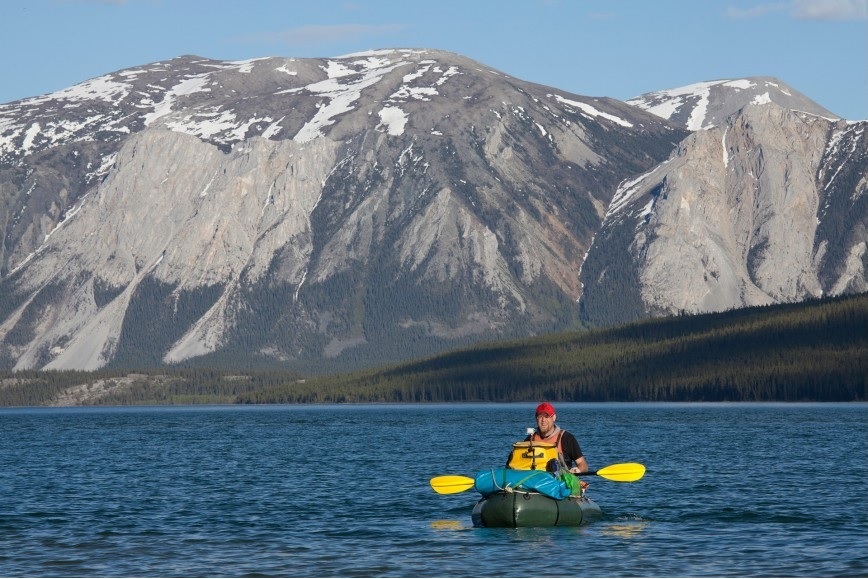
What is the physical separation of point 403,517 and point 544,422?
14913 mm

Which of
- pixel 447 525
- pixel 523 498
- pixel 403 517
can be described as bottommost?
pixel 447 525

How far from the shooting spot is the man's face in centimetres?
6531

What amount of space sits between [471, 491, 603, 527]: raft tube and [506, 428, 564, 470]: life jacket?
1.27m

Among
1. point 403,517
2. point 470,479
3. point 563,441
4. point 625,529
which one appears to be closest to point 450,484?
point 470,479

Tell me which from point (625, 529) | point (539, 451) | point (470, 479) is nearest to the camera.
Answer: point (539, 451)

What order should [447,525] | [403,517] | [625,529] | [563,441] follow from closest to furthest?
[563,441] → [625,529] → [447,525] → [403,517]

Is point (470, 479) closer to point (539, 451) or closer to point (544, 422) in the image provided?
point (539, 451)

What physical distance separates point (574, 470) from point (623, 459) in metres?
55.4

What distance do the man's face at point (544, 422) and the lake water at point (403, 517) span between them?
468cm

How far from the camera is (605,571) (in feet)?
189

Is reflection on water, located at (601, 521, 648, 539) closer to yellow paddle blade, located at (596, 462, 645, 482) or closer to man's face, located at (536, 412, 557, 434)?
yellow paddle blade, located at (596, 462, 645, 482)

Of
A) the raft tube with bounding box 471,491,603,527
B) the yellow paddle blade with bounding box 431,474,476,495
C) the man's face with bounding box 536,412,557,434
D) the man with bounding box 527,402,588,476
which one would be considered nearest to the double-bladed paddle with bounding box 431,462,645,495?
the yellow paddle blade with bounding box 431,474,476,495

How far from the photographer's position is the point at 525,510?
67.0 meters

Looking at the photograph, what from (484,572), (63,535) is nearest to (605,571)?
(484,572)
